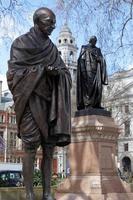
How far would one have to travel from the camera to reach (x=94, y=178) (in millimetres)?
9953

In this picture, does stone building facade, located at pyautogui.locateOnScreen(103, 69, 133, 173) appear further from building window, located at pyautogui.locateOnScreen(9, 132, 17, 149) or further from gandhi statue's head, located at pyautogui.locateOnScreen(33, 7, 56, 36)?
gandhi statue's head, located at pyautogui.locateOnScreen(33, 7, 56, 36)

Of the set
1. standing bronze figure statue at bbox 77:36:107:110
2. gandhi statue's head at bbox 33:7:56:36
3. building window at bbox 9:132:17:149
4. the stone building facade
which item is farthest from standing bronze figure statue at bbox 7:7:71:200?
building window at bbox 9:132:17:149

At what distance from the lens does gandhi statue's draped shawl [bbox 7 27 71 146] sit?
4602 mm

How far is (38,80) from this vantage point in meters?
4.65

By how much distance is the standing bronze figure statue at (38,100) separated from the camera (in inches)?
181

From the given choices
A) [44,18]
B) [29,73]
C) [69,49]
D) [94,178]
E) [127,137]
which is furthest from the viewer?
[69,49]

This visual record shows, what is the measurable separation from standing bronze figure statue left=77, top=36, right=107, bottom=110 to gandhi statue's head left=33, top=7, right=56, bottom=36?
618 cm

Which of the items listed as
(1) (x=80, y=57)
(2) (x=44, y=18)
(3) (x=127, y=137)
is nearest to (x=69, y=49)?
(3) (x=127, y=137)

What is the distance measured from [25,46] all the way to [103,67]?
6859 mm

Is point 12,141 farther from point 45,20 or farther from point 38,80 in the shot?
point 38,80

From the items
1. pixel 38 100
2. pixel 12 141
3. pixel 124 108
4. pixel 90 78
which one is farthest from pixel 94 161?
pixel 12 141

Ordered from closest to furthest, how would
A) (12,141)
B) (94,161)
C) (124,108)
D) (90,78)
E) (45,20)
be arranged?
(45,20), (94,161), (90,78), (124,108), (12,141)

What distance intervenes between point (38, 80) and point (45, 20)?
0.74 metres

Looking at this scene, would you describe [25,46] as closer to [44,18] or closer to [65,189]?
[44,18]
